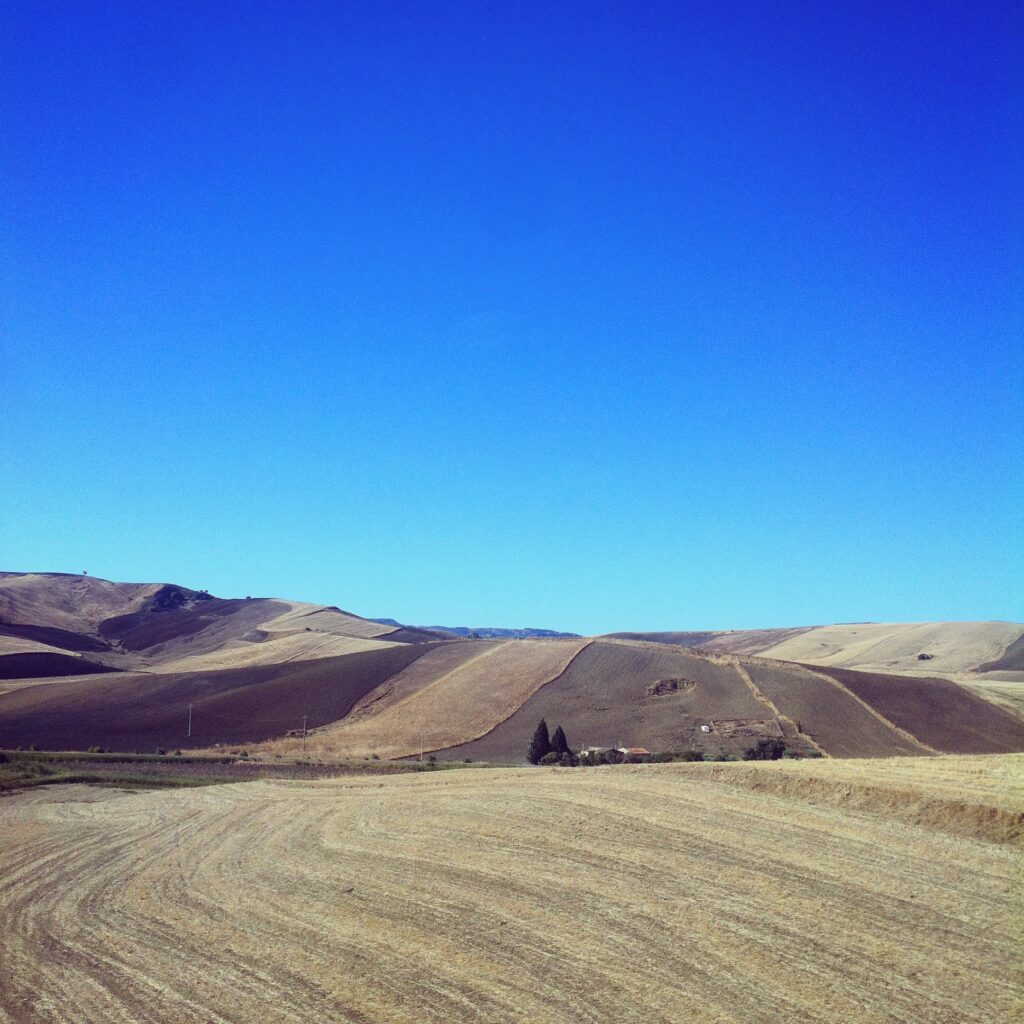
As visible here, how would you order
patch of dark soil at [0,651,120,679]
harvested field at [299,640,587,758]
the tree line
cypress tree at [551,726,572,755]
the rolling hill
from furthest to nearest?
patch of dark soil at [0,651,120,679]
harvested field at [299,640,587,758]
the rolling hill
cypress tree at [551,726,572,755]
the tree line

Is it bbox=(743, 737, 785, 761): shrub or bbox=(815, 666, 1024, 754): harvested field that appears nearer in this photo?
bbox=(743, 737, 785, 761): shrub

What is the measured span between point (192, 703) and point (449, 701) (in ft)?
79.7

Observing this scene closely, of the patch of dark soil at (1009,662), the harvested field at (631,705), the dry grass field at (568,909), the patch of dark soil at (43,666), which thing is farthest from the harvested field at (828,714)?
the patch of dark soil at (43,666)

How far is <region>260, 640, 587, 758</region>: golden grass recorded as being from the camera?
69812 mm

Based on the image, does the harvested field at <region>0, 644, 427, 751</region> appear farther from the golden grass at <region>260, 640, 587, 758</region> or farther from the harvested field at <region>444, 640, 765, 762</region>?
the harvested field at <region>444, 640, 765, 762</region>

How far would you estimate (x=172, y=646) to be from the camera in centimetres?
17012

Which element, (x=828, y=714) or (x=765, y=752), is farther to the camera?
(x=828, y=714)

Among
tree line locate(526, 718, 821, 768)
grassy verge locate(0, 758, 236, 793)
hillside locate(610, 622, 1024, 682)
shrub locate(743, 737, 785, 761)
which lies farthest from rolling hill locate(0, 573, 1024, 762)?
grassy verge locate(0, 758, 236, 793)

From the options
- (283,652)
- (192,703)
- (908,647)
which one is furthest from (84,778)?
(908,647)

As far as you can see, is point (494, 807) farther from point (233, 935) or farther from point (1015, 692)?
point (1015, 692)

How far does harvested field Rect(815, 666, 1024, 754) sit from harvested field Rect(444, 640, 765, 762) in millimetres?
11502

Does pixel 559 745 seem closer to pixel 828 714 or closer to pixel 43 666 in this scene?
pixel 828 714

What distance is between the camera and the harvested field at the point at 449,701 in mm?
71625

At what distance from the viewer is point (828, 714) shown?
73.9m
